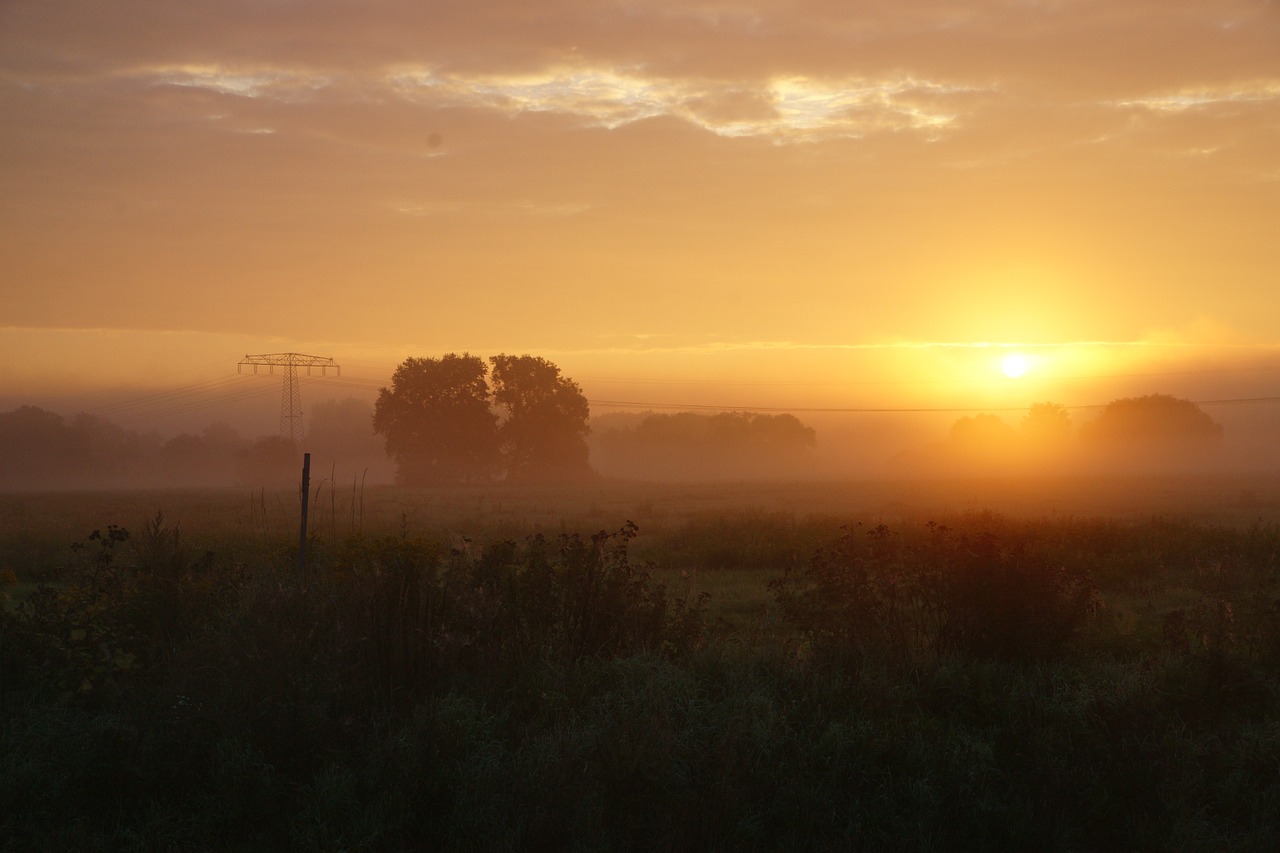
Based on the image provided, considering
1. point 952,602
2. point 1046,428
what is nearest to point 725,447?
point 1046,428

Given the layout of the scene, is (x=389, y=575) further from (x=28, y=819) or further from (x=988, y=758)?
(x=988, y=758)

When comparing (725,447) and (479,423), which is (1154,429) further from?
(479,423)

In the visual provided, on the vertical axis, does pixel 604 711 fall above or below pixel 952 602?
below

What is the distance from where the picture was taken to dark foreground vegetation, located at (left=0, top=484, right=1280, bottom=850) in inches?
216

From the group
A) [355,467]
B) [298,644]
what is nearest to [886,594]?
[298,644]

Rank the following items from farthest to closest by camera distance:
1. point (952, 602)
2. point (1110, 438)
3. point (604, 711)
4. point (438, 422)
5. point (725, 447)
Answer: point (725, 447), point (1110, 438), point (438, 422), point (952, 602), point (604, 711)

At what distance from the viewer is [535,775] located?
18.3 feet

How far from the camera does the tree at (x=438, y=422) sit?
3167 inches

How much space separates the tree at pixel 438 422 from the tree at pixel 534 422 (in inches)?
64.0

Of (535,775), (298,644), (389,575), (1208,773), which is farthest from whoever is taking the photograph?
(389,575)

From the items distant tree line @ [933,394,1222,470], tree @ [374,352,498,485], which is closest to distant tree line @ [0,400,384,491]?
tree @ [374,352,498,485]

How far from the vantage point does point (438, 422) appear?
80625mm

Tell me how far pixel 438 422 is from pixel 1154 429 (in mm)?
94506

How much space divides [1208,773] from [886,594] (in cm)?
279
